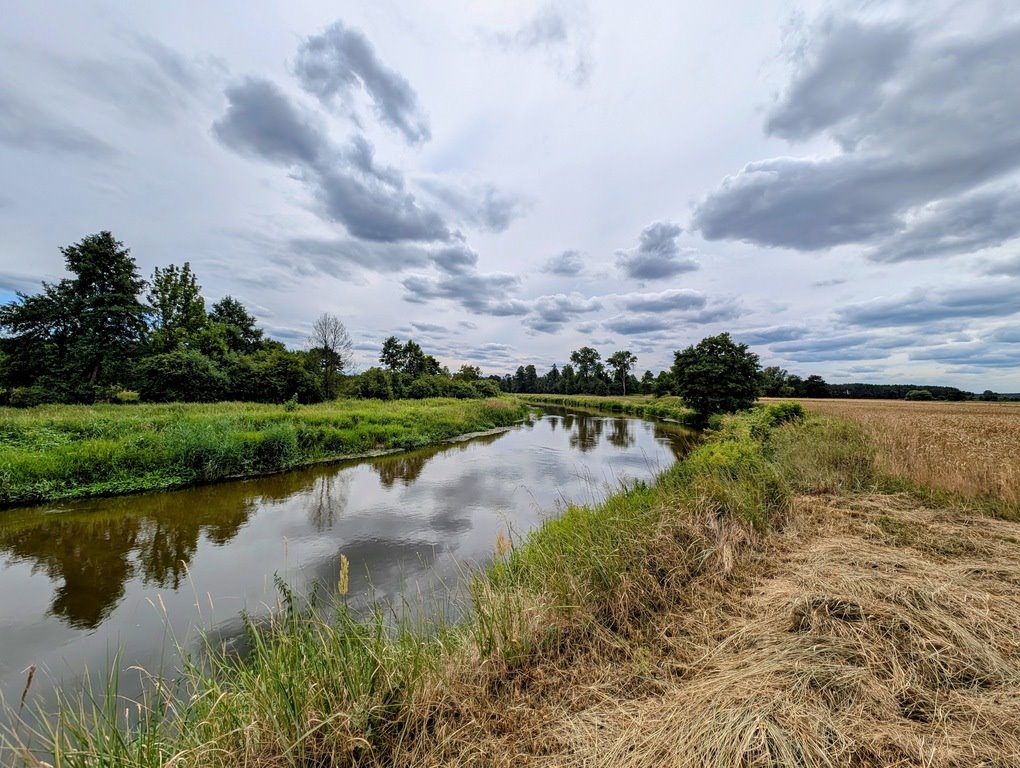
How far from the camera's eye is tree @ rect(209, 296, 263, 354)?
1607 inches

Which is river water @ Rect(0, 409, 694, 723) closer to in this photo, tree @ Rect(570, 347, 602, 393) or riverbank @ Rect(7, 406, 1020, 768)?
riverbank @ Rect(7, 406, 1020, 768)

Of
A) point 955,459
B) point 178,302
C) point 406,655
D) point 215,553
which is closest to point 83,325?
point 178,302

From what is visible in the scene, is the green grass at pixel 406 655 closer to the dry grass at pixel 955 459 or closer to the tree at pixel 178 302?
the dry grass at pixel 955 459

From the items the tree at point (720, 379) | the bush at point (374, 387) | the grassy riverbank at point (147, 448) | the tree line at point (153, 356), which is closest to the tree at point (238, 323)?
the tree line at point (153, 356)

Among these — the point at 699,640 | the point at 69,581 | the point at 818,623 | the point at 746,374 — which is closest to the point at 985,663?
the point at 818,623

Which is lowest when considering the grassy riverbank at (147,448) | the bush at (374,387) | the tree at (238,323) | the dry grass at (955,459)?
the grassy riverbank at (147,448)

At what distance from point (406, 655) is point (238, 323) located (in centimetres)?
5031

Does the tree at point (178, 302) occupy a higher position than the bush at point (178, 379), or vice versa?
the tree at point (178, 302)

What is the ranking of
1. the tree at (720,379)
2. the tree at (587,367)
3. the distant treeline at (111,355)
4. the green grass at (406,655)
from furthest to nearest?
the tree at (587,367) < the tree at (720,379) < the distant treeline at (111,355) < the green grass at (406,655)

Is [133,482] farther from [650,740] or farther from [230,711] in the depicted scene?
[650,740]

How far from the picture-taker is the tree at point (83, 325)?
2033 centimetres

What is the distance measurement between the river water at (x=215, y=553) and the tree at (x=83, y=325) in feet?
61.8

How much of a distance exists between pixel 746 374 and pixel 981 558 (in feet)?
100

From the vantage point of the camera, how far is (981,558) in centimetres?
353
